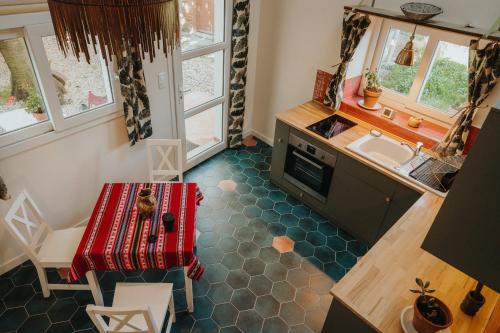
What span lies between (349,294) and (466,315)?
0.63 m

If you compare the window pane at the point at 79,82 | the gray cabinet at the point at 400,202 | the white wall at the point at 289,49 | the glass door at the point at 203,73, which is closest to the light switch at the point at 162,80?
the glass door at the point at 203,73

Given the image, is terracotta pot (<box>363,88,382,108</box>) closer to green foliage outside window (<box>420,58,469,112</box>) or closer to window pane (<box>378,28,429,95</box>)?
window pane (<box>378,28,429,95</box>)

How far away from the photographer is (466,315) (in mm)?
→ 1885

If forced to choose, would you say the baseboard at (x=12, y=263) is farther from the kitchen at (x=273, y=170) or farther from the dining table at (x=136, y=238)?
the dining table at (x=136, y=238)

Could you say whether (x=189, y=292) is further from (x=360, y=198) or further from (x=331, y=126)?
(x=331, y=126)

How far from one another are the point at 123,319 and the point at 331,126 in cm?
255

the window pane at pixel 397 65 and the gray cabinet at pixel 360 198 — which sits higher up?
the window pane at pixel 397 65

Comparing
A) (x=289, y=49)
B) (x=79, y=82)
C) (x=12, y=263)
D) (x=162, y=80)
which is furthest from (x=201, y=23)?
(x=12, y=263)

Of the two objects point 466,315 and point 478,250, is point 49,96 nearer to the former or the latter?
point 478,250

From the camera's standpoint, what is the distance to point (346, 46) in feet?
10.9

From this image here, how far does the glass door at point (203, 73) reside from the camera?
3.53m

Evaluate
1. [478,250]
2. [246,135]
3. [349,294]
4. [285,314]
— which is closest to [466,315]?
[349,294]

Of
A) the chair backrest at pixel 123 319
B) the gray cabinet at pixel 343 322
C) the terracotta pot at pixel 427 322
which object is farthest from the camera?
the gray cabinet at pixel 343 322

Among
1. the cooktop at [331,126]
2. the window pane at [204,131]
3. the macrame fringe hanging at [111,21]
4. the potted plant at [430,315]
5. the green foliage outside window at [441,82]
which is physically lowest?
the window pane at [204,131]
